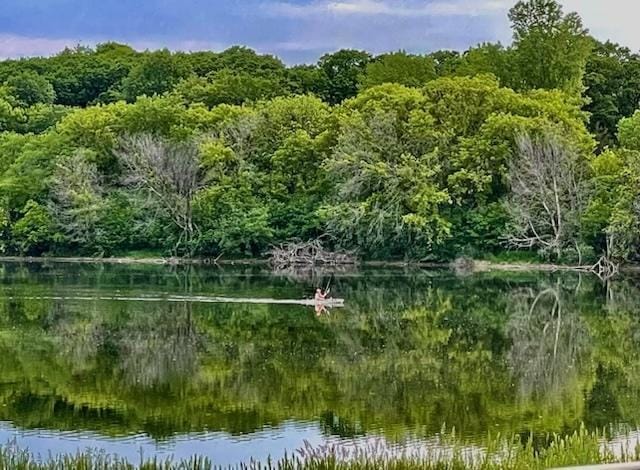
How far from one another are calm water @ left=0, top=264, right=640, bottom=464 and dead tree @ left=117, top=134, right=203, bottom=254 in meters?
15.6

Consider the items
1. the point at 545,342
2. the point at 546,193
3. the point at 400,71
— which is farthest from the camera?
the point at 400,71

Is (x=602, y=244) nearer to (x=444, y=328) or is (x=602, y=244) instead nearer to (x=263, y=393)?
(x=444, y=328)

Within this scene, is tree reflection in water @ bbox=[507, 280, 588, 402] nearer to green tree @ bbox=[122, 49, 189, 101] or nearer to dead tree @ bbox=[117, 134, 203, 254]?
dead tree @ bbox=[117, 134, 203, 254]

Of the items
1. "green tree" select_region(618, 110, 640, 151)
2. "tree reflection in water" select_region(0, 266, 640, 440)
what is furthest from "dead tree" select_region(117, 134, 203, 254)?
"green tree" select_region(618, 110, 640, 151)

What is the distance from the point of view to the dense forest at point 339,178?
1898 inches

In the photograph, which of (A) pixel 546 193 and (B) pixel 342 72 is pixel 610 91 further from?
(A) pixel 546 193

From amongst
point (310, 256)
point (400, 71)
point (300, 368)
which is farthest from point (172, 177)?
point (300, 368)

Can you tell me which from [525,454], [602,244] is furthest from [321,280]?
[525,454]

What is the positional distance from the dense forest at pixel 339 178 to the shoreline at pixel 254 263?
0.53m

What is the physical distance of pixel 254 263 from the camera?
52500 mm

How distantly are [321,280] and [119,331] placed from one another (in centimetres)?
1731

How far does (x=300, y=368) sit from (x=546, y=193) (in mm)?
30082

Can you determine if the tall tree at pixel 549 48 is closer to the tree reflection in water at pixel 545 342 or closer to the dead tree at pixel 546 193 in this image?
the dead tree at pixel 546 193

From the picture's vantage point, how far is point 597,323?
28.3 m
